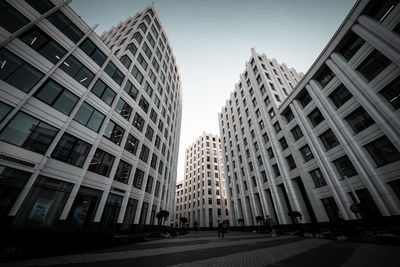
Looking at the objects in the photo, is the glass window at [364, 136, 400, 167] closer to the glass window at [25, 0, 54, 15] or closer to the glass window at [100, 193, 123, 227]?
the glass window at [100, 193, 123, 227]

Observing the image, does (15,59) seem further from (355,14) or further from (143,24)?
(355,14)

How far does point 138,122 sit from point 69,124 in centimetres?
866

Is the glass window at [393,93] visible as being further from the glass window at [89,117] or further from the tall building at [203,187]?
the tall building at [203,187]

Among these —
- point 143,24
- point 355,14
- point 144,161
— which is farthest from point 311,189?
point 143,24

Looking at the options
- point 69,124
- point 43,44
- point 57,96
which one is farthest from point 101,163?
point 43,44

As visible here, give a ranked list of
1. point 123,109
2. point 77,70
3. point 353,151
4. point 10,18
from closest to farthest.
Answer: point 10,18 → point 77,70 → point 353,151 → point 123,109

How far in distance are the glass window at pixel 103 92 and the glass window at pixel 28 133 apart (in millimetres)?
5804

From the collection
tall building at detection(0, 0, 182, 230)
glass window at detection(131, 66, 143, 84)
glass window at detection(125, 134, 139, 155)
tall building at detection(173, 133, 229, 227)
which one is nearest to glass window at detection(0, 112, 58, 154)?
tall building at detection(0, 0, 182, 230)

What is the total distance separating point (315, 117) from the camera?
2138 centimetres

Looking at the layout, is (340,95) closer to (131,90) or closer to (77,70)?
(131,90)

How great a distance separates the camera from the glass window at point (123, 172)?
17055mm

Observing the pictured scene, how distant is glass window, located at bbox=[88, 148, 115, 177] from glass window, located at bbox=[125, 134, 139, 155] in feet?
8.54

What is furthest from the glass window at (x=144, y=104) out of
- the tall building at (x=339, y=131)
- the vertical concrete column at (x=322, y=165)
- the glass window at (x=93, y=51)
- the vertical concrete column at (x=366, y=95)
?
the vertical concrete column at (x=366, y=95)

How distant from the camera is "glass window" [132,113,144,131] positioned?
68.6ft
